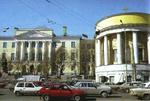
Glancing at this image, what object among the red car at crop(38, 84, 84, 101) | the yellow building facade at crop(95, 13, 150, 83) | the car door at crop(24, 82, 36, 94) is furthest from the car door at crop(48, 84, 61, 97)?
the yellow building facade at crop(95, 13, 150, 83)

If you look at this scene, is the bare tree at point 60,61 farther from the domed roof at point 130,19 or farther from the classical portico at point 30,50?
the domed roof at point 130,19

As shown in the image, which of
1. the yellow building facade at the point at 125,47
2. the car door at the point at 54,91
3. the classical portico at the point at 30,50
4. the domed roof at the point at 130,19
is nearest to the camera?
the car door at the point at 54,91

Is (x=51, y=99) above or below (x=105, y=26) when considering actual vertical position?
below

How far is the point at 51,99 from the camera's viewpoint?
2411 centimetres

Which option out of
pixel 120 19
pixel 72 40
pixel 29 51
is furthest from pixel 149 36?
pixel 29 51

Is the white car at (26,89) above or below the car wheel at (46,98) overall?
above

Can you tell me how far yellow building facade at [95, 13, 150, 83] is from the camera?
61344 millimetres

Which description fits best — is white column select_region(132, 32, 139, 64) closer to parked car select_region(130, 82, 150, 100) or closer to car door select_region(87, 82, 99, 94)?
car door select_region(87, 82, 99, 94)

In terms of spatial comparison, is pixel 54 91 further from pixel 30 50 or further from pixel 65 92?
pixel 30 50

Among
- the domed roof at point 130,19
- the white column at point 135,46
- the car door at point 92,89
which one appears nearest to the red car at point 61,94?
the car door at point 92,89

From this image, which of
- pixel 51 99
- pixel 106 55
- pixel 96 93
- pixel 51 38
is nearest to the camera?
pixel 51 99

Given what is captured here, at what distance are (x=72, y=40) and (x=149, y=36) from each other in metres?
35.5

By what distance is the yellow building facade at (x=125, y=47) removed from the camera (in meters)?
61.3

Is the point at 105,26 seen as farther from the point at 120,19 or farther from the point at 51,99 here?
the point at 51,99
